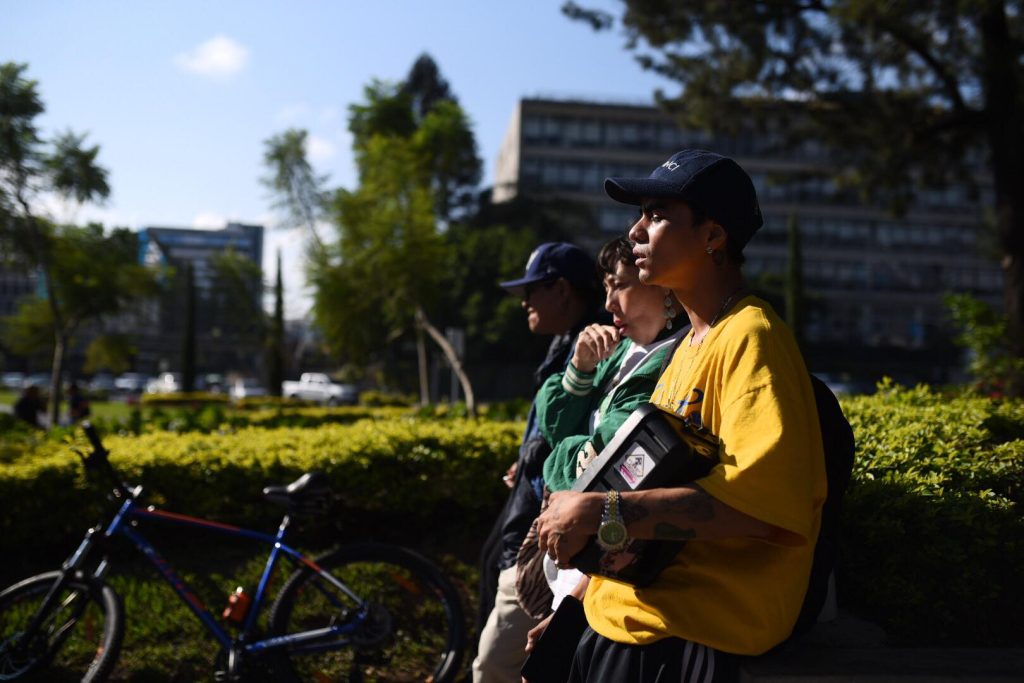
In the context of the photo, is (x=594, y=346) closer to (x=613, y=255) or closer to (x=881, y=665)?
(x=613, y=255)

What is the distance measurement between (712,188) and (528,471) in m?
1.49

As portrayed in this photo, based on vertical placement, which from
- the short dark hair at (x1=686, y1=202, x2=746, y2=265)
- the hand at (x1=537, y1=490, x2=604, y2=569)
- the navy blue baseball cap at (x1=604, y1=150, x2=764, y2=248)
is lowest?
the hand at (x1=537, y1=490, x2=604, y2=569)

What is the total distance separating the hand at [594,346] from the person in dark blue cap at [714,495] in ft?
2.02

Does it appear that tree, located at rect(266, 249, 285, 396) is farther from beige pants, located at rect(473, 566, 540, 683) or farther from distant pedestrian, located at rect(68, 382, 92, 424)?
beige pants, located at rect(473, 566, 540, 683)

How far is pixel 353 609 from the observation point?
4020 mm

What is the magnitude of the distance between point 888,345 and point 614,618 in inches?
2400

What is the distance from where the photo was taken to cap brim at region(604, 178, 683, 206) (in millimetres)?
1774

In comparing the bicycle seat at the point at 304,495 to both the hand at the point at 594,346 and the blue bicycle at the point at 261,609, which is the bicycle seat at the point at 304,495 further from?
the hand at the point at 594,346

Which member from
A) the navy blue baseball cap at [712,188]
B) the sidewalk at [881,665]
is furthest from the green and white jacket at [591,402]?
the sidewalk at [881,665]

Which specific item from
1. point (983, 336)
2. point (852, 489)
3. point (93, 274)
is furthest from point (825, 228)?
point (852, 489)

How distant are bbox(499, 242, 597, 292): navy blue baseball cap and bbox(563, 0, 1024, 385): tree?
859 cm

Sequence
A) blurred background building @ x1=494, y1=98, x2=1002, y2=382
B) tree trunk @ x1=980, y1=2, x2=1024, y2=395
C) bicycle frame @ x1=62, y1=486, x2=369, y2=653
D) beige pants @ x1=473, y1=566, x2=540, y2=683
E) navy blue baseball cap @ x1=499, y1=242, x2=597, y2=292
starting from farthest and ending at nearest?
1. blurred background building @ x1=494, y1=98, x2=1002, y2=382
2. tree trunk @ x1=980, y1=2, x2=1024, y2=395
3. bicycle frame @ x1=62, y1=486, x2=369, y2=653
4. navy blue baseball cap @ x1=499, y1=242, x2=597, y2=292
5. beige pants @ x1=473, y1=566, x2=540, y2=683

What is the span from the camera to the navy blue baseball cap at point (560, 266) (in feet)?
10.7

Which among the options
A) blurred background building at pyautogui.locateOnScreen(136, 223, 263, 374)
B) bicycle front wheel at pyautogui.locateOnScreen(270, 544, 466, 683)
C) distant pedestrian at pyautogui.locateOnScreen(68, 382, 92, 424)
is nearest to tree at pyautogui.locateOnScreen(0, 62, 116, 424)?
distant pedestrian at pyautogui.locateOnScreen(68, 382, 92, 424)
